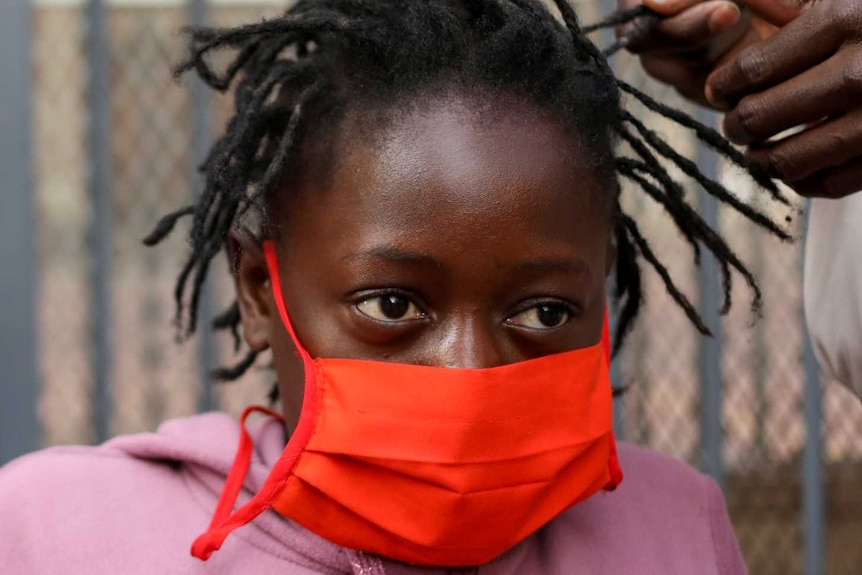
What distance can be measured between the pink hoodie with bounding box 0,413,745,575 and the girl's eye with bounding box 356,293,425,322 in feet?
1.20

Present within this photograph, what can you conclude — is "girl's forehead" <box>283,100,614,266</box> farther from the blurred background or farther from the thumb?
the blurred background

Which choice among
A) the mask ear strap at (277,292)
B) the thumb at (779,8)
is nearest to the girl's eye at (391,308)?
the mask ear strap at (277,292)

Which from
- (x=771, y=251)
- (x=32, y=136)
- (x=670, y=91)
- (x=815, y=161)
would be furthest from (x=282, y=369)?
(x=771, y=251)

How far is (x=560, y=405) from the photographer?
5.18 feet

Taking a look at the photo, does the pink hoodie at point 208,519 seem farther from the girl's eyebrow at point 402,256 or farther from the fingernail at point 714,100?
the fingernail at point 714,100

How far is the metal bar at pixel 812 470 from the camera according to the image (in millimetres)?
2643

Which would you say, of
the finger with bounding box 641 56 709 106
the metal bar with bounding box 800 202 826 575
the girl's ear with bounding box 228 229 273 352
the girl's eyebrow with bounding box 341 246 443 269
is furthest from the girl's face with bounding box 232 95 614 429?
the metal bar with bounding box 800 202 826 575

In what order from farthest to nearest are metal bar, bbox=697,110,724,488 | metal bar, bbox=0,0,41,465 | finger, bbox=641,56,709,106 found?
metal bar, bbox=697,110,724,488, metal bar, bbox=0,0,41,465, finger, bbox=641,56,709,106

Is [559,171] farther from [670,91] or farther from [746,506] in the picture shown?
[746,506]

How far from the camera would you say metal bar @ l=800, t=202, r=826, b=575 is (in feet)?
8.67

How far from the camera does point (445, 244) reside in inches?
58.8

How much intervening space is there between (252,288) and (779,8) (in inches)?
38.4

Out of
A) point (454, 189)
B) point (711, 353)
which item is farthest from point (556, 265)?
Answer: point (711, 353)

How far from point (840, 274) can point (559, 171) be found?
1.92 feet
